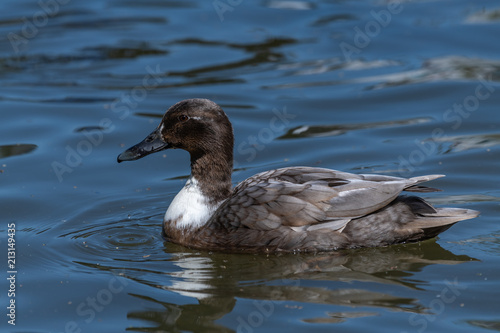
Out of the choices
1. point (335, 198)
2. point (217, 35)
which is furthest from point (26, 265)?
point (217, 35)

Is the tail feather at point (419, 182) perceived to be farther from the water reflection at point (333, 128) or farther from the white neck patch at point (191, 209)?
the water reflection at point (333, 128)

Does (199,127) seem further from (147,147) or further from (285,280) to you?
(285,280)

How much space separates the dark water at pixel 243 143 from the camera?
775 centimetres

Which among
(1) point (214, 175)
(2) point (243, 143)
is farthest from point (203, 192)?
(2) point (243, 143)

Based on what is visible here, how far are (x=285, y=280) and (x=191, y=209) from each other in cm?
156

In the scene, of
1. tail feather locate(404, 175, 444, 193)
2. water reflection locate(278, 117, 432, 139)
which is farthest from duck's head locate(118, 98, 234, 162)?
water reflection locate(278, 117, 432, 139)

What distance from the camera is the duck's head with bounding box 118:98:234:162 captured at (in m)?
9.24

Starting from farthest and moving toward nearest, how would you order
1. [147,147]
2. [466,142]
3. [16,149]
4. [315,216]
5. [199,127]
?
[16,149] < [466,142] < [147,147] < [199,127] < [315,216]

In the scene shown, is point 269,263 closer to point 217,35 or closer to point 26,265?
point 26,265

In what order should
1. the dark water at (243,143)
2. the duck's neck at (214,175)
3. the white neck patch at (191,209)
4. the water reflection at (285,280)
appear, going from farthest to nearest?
the duck's neck at (214,175) < the white neck patch at (191,209) < the dark water at (243,143) < the water reflection at (285,280)

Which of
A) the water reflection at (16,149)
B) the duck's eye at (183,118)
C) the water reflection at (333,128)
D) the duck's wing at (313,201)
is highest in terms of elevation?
the duck's eye at (183,118)

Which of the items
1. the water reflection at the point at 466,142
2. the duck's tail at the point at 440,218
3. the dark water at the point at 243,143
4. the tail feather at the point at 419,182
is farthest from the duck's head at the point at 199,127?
the water reflection at the point at 466,142

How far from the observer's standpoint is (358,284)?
805 cm

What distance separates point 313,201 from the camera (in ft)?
28.6
